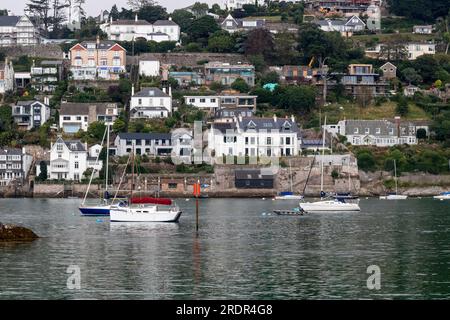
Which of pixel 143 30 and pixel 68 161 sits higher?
pixel 143 30

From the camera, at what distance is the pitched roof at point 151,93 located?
321ft

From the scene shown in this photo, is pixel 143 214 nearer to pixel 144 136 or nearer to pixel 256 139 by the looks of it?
pixel 144 136

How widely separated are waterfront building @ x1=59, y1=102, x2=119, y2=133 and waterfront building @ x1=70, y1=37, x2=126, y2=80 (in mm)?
10207

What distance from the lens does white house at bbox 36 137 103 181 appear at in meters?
90.2

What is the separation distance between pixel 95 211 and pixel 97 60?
43039 millimetres

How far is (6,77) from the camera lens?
104125mm

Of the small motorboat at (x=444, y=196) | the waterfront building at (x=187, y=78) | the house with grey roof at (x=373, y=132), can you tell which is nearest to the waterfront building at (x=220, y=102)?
the waterfront building at (x=187, y=78)

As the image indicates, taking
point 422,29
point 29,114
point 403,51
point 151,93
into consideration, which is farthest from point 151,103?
point 422,29

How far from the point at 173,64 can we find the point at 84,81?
9.22 m

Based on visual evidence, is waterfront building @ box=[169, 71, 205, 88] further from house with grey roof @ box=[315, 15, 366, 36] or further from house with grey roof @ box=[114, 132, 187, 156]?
house with grey roof @ box=[315, 15, 366, 36]

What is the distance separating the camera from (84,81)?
345 ft

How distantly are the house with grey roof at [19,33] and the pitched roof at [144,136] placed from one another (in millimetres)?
29076

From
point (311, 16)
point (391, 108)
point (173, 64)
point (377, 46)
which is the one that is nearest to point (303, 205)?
point (391, 108)

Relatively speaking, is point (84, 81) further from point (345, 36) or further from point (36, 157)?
point (345, 36)
